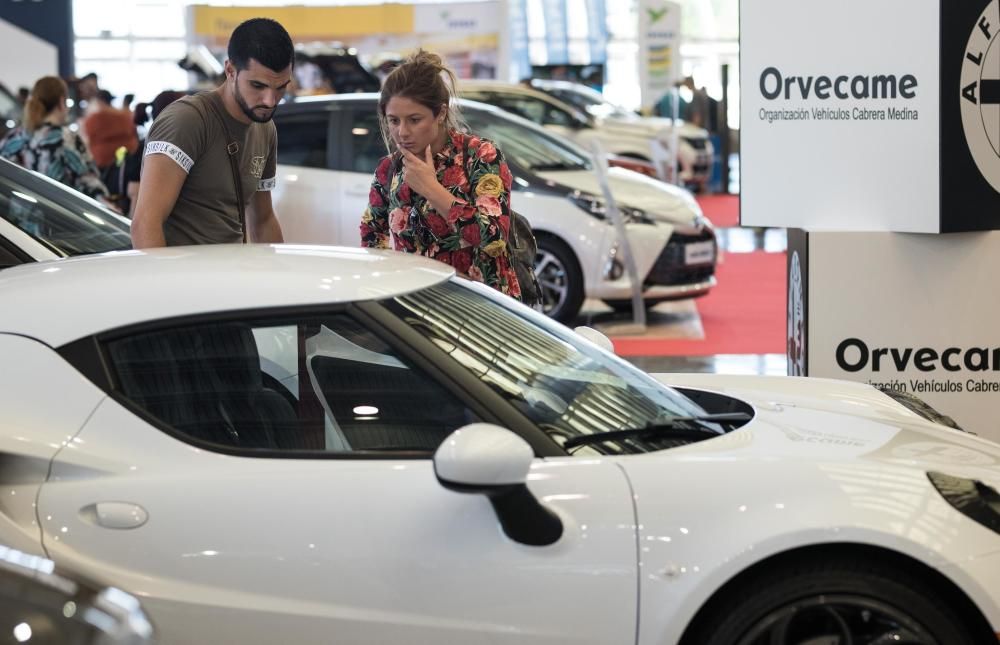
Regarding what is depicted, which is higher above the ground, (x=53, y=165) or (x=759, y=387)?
(x=53, y=165)

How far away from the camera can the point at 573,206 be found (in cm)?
963

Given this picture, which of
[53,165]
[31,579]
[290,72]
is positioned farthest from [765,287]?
[31,579]

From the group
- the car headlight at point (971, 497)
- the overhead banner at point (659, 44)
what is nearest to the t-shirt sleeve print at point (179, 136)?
the car headlight at point (971, 497)

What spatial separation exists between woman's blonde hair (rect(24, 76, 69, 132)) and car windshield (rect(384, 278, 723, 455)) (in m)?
6.41

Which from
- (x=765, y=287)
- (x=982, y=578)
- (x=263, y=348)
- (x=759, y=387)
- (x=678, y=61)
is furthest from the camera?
(x=678, y=61)

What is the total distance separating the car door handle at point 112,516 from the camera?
2832 mm

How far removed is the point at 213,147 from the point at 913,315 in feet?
9.86

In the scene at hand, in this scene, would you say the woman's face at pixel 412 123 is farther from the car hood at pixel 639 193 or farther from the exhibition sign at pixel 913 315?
the car hood at pixel 639 193

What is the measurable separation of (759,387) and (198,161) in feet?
6.05

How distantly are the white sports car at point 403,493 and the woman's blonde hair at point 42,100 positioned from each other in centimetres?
639

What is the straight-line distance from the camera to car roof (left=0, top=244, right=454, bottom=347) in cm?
303

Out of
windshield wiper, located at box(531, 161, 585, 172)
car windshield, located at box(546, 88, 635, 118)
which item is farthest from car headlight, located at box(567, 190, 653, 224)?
car windshield, located at box(546, 88, 635, 118)

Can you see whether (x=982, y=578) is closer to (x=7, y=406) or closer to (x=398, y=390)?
(x=398, y=390)

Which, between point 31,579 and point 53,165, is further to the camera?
point 53,165
